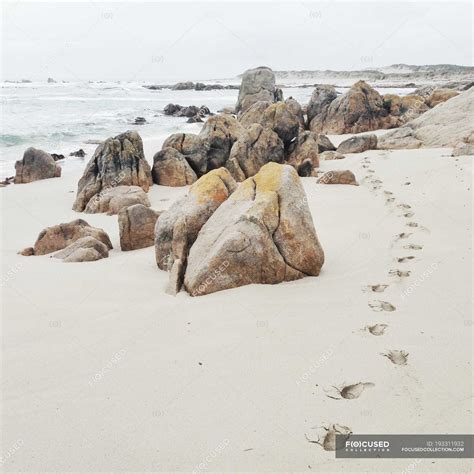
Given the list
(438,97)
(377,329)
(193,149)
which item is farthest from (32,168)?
(438,97)

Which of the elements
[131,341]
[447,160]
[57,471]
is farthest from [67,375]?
[447,160]

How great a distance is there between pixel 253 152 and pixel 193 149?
2082 millimetres

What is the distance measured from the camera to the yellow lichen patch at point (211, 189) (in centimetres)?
664

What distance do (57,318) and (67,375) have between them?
4.06 ft

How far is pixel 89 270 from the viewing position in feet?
21.5

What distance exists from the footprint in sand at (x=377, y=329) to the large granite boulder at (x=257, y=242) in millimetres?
1489

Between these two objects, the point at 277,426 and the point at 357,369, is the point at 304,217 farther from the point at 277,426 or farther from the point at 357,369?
the point at 277,426

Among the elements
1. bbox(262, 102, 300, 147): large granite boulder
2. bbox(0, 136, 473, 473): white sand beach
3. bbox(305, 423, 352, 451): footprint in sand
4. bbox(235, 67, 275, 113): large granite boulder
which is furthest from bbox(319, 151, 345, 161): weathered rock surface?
bbox(235, 67, 275, 113): large granite boulder

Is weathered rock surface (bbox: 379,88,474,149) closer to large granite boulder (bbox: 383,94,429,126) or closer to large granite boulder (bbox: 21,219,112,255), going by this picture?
large granite boulder (bbox: 383,94,429,126)

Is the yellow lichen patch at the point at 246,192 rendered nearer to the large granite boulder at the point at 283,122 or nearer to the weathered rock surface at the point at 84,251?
the weathered rock surface at the point at 84,251

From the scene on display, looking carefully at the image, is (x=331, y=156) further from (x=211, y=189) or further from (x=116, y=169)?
(x=211, y=189)

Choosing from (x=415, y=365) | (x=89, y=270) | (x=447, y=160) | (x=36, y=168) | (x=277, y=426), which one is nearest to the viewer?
(x=277, y=426)

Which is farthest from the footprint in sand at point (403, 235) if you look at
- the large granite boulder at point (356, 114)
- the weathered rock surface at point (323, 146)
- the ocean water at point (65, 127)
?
the large granite boulder at point (356, 114)

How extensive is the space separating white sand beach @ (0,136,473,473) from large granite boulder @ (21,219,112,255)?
1246mm
